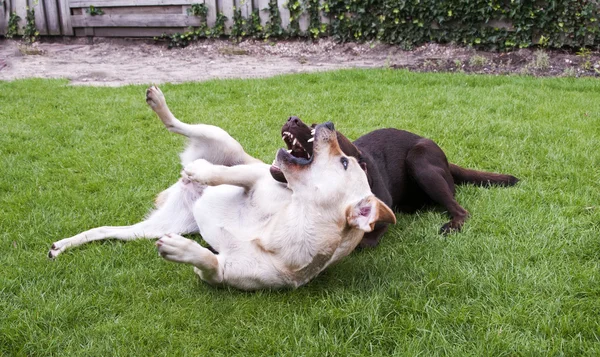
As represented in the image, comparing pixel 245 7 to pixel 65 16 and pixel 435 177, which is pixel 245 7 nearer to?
pixel 65 16

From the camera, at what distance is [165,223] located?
13.6ft

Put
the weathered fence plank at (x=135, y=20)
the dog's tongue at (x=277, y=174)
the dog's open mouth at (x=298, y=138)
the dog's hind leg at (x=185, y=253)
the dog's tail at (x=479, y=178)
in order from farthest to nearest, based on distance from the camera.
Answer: the weathered fence plank at (x=135, y=20), the dog's tail at (x=479, y=178), the dog's open mouth at (x=298, y=138), the dog's tongue at (x=277, y=174), the dog's hind leg at (x=185, y=253)

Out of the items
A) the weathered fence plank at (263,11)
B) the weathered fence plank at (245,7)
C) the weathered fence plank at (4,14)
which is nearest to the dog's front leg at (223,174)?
the weathered fence plank at (263,11)

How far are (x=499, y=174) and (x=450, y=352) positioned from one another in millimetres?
2512

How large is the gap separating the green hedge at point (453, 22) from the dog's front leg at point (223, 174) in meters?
7.87

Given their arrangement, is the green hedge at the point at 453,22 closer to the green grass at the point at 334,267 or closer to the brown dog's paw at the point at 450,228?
the green grass at the point at 334,267

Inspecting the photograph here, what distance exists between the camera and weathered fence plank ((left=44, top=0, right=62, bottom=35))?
1373 centimetres

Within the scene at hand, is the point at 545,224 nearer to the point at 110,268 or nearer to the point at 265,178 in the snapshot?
the point at 265,178

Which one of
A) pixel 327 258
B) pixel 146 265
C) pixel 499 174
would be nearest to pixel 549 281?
pixel 327 258

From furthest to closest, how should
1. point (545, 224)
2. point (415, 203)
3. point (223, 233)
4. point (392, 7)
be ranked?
1. point (392, 7)
2. point (415, 203)
3. point (545, 224)
4. point (223, 233)

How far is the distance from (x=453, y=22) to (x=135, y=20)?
7.03 meters

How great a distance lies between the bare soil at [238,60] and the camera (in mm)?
9609

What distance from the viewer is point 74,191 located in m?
4.85

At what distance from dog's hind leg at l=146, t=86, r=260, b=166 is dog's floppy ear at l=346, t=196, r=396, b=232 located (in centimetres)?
126
